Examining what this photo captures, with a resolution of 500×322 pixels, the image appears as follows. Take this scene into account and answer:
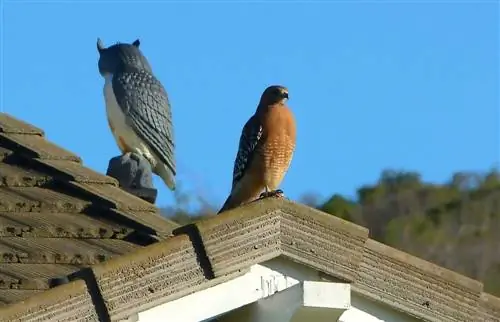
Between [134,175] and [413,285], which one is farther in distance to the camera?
[134,175]

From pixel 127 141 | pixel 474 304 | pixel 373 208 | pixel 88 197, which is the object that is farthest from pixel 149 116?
pixel 373 208

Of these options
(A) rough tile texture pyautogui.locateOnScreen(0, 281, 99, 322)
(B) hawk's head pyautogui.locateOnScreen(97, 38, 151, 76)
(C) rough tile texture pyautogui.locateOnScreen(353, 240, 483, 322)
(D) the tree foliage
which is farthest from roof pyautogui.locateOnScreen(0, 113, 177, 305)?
(D) the tree foliage

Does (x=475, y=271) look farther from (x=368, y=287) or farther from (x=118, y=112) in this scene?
(x=368, y=287)

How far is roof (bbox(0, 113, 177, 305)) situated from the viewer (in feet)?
16.9

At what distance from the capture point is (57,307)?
4.06 m

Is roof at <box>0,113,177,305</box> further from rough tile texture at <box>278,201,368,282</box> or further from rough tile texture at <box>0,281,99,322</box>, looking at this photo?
rough tile texture at <box>278,201,368,282</box>

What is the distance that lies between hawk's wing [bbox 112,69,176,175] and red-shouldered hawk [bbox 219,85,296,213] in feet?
1.82

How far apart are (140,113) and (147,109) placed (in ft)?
0.35

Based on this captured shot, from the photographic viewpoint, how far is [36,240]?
534 cm

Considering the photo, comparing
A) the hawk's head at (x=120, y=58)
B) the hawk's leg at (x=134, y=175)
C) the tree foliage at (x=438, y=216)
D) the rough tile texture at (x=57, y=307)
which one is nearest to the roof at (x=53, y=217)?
the hawk's leg at (x=134, y=175)

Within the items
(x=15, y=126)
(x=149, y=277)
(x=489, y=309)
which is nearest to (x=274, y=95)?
(x=15, y=126)

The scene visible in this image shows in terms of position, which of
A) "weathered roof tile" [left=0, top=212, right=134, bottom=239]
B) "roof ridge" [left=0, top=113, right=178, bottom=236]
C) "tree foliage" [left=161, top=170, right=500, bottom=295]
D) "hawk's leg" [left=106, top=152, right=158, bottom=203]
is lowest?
"weathered roof tile" [left=0, top=212, right=134, bottom=239]

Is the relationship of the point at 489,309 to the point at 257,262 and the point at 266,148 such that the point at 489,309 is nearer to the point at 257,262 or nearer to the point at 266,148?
the point at 257,262

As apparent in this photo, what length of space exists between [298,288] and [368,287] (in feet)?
0.65
